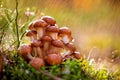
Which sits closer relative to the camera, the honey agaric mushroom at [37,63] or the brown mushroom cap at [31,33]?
the honey agaric mushroom at [37,63]

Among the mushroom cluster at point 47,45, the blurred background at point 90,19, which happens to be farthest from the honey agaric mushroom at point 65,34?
the blurred background at point 90,19

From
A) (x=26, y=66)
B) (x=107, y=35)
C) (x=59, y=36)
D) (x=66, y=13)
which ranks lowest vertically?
(x=26, y=66)

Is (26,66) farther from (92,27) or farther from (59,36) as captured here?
(92,27)

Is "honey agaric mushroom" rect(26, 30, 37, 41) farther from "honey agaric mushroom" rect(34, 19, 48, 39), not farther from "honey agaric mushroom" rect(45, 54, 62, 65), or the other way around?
"honey agaric mushroom" rect(45, 54, 62, 65)

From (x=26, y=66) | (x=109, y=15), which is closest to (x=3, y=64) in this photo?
(x=26, y=66)

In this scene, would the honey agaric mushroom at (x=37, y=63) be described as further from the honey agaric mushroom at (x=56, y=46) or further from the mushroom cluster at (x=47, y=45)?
the honey agaric mushroom at (x=56, y=46)

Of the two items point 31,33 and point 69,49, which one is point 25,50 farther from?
point 69,49

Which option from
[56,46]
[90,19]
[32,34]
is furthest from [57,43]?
[90,19]
